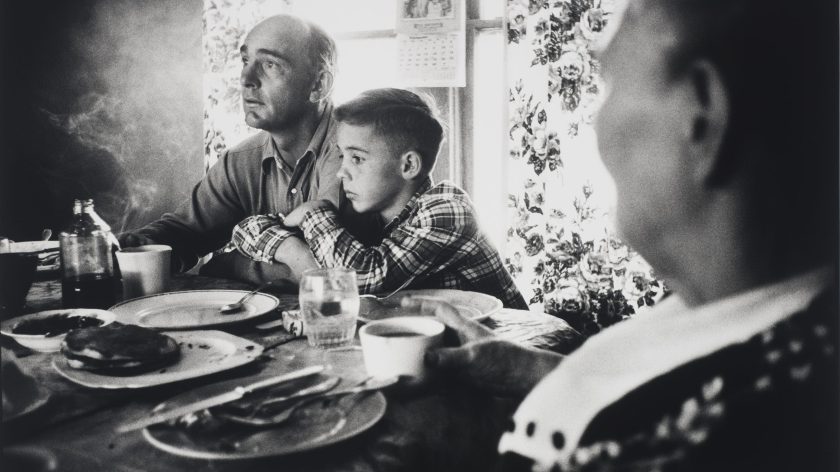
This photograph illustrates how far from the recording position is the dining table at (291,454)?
0.47 meters

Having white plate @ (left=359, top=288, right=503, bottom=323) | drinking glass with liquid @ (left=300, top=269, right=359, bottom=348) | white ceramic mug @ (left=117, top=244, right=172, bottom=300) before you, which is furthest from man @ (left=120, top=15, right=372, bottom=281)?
drinking glass with liquid @ (left=300, top=269, right=359, bottom=348)

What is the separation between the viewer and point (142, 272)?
1032 mm

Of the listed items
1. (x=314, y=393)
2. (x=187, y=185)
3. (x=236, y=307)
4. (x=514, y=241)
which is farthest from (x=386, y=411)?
(x=187, y=185)

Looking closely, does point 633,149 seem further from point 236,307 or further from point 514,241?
point 514,241

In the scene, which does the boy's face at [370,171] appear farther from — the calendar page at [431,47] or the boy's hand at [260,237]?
the calendar page at [431,47]

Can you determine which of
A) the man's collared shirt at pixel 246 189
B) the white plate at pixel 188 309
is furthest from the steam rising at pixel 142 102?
the white plate at pixel 188 309

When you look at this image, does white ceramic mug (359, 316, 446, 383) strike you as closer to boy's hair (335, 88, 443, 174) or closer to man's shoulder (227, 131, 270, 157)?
boy's hair (335, 88, 443, 174)

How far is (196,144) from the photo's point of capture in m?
2.09

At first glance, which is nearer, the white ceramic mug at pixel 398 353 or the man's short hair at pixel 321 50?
the white ceramic mug at pixel 398 353

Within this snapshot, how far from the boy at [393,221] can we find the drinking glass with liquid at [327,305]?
396 mm

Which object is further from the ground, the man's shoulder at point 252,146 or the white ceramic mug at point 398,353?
the man's shoulder at point 252,146

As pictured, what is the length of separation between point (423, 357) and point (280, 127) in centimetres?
127

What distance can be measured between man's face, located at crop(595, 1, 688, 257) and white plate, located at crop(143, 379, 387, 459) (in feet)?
0.90

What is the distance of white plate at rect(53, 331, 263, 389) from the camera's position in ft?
1.97
